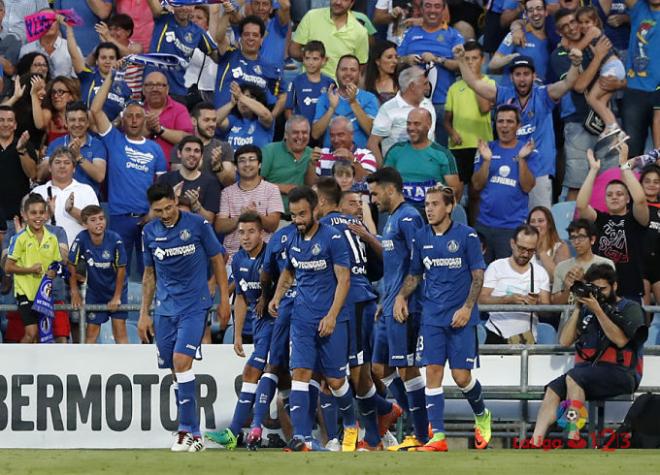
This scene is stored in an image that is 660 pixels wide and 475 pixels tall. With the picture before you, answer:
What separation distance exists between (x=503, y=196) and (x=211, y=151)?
319 cm

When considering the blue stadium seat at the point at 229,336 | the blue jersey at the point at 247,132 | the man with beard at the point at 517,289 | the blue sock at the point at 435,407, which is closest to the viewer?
the blue sock at the point at 435,407

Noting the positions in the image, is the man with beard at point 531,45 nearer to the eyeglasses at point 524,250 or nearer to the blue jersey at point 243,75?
the blue jersey at point 243,75

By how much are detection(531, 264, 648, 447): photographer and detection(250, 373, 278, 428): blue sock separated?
2384 mm

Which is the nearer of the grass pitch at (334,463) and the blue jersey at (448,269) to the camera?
the grass pitch at (334,463)

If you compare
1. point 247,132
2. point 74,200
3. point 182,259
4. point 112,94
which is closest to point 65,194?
point 74,200

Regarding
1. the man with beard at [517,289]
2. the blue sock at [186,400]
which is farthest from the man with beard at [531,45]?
the blue sock at [186,400]

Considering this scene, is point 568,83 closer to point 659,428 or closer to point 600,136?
point 600,136

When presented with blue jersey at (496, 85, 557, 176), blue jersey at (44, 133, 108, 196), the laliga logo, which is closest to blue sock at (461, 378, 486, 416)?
the laliga logo

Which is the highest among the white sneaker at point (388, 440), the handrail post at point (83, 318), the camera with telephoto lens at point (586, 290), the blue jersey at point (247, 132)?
the blue jersey at point (247, 132)

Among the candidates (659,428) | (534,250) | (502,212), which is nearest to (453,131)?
(502,212)

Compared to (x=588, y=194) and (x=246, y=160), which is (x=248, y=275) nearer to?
(x=246, y=160)

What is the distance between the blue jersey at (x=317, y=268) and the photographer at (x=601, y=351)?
2.17 m

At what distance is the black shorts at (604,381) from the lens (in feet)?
43.0

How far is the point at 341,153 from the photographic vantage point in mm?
15555
